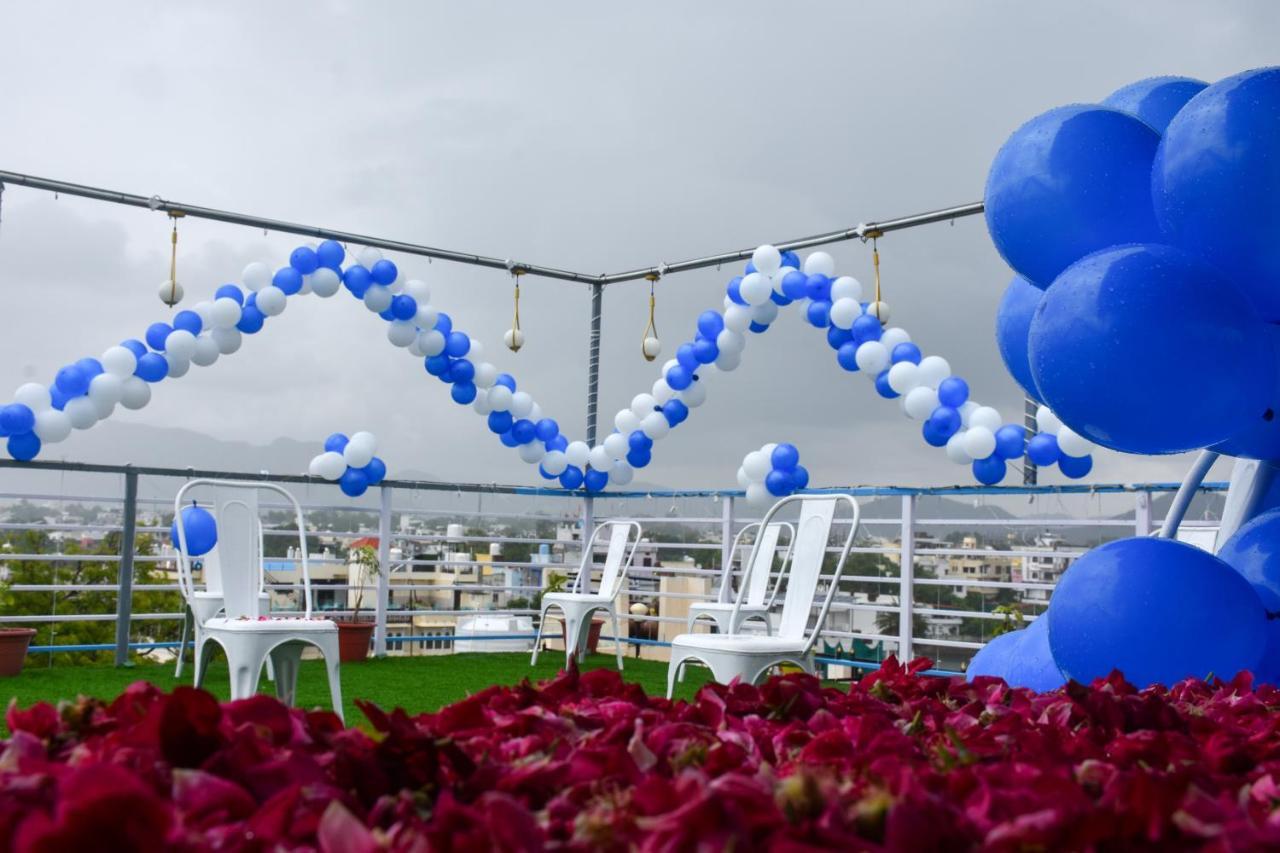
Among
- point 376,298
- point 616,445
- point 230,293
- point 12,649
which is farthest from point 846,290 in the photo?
point 12,649

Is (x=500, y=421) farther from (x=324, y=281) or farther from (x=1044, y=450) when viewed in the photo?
(x=1044, y=450)

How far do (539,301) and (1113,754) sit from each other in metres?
7.13

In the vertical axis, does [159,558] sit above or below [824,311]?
below

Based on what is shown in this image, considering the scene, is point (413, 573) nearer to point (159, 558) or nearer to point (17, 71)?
point (159, 558)

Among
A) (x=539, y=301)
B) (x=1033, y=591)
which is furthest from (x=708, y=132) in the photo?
(x=1033, y=591)

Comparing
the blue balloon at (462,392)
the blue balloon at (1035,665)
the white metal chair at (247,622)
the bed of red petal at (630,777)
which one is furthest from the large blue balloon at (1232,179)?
the blue balloon at (462,392)

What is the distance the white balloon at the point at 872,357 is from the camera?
600 centimetres

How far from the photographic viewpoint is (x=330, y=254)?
21.0ft

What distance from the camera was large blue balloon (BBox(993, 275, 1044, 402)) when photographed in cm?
259

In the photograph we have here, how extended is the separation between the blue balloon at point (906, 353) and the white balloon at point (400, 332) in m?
2.95

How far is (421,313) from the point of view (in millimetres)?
6684

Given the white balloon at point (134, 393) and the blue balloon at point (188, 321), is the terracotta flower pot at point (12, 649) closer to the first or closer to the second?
the white balloon at point (134, 393)

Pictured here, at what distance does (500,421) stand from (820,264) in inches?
91.9

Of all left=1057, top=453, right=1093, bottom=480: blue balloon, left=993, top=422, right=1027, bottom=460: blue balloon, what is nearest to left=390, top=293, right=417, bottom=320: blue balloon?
left=993, top=422, right=1027, bottom=460: blue balloon
